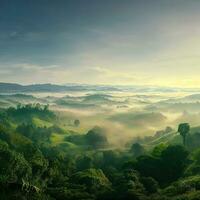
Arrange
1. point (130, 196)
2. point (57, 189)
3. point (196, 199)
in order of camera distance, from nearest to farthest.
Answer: point (196, 199), point (130, 196), point (57, 189)

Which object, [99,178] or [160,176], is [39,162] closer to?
[99,178]

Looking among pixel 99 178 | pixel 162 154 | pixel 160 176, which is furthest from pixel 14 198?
pixel 162 154

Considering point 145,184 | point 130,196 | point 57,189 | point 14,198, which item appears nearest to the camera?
point 14,198

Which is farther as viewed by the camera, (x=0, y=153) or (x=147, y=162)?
(x=147, y=162)

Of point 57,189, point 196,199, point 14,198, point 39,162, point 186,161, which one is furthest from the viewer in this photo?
point 186,161

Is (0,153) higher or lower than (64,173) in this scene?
higher

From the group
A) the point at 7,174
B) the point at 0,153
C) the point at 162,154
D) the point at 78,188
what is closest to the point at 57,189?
the point at 78,188

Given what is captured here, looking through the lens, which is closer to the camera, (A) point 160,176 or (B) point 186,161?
(A) point 160,176

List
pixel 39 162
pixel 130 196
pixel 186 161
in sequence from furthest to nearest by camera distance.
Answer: pixel 186 161 → pixel 39 162 → pixel 130 196

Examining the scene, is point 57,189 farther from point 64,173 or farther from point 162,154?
point 162,154
